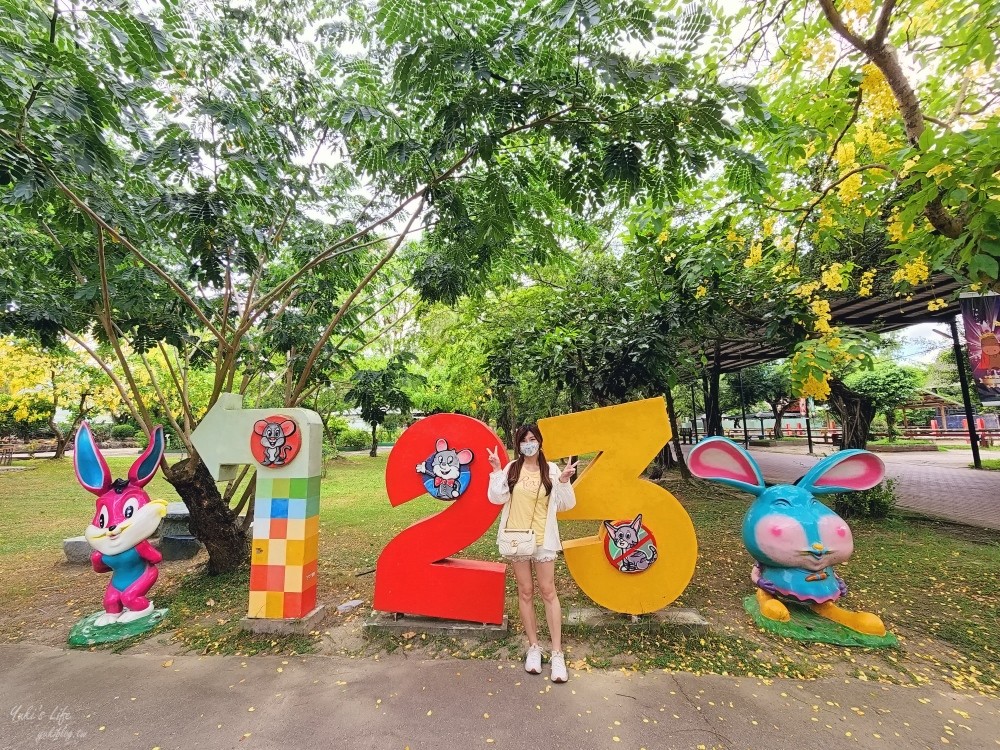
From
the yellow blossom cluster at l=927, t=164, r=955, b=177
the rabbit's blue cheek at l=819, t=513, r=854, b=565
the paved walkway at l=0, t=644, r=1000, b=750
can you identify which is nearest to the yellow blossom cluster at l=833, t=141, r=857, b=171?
the yellow blossom cluster at l=927, t=164, r=955, b=177

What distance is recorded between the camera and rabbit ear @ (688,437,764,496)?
14.7ft

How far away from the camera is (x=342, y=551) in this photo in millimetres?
7188

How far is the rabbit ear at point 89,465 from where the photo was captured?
15.0 ft

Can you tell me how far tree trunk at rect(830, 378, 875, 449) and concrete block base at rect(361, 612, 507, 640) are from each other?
28.5ft

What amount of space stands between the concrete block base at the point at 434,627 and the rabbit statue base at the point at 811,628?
2409 millimetres

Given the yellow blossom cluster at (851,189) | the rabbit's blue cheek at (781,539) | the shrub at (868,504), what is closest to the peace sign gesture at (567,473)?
the rabbit's blue cheek at (781,539)

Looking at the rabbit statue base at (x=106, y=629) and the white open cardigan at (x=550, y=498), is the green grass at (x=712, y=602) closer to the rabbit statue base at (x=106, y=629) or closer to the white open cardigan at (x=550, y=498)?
the rabbit statue base at (x=106, y=629)

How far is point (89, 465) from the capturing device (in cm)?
459

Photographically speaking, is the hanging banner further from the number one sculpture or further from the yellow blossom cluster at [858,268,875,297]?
the number one sculpture

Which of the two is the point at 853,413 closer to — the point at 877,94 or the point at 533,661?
the point at 877,94

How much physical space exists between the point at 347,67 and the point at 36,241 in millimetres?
4555

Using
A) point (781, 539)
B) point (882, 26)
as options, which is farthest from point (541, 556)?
point (882, 26)

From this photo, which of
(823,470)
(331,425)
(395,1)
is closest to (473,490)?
(823,470)

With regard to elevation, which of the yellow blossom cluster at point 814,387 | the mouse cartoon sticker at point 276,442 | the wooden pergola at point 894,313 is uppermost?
the wooden pergola at point 894,313
